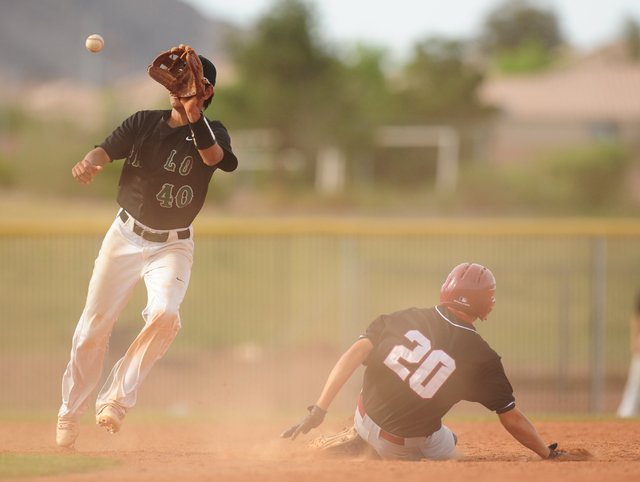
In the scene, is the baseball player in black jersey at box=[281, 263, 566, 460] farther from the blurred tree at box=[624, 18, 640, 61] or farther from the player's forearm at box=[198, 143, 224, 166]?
the blurred tree at box=[624, 18, 640, 61]

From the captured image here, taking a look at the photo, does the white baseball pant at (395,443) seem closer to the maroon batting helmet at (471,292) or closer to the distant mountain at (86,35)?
the maroon batting helmet at (471,292)

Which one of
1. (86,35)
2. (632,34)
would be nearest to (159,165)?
(632,34)

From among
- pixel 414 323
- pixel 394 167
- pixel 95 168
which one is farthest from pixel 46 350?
pixel 394 167

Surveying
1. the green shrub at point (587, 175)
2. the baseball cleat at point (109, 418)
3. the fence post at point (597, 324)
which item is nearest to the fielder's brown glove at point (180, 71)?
the baseball cleat at point (109, 418)

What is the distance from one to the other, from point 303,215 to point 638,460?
2314cm

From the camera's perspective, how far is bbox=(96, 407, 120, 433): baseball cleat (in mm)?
4430

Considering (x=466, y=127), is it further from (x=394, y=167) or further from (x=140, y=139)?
(x=140, y=139)

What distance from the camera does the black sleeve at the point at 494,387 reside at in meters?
4.01

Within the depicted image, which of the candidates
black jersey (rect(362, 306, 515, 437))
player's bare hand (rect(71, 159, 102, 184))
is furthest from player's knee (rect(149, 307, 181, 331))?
black jersey (rect(362, 306, 515, 437))

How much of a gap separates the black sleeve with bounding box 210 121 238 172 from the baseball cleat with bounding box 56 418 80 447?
202 cm

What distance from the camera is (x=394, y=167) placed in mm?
32875

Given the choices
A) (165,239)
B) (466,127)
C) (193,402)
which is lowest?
(193,402)

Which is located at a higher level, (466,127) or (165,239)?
(466,127)

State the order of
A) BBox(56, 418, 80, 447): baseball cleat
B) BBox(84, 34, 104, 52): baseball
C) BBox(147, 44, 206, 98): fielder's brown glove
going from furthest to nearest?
BBox(84, 34, 104, 52): baseball < BBox(56, 418, 80, 447): baseball cleat < BBox(147, 44, 206, 98): fielder's brown glove
